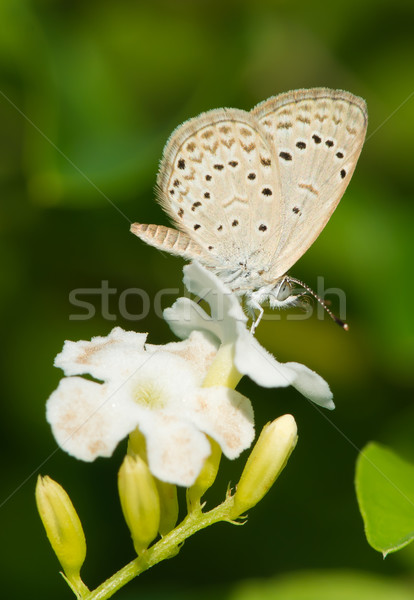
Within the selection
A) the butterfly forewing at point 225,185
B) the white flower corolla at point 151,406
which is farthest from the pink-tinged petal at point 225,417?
the butterfly forewing at point 225,185

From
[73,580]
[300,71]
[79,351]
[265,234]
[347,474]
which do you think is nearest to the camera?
[73,580]

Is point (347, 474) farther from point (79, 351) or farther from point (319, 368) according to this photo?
point (79, 351)

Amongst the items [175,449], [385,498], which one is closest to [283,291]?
[385,498]

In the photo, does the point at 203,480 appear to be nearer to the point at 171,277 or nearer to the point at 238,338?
the point at 238,338

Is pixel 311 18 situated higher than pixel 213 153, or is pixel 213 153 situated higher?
pixel 311 18

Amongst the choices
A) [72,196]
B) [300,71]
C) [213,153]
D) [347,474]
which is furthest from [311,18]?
[347,474]

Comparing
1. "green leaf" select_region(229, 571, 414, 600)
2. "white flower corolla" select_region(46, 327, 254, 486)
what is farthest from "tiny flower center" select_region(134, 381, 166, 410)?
"green leaf" select_region(229, 571, 414, 600)

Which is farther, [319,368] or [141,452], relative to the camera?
[319,368]

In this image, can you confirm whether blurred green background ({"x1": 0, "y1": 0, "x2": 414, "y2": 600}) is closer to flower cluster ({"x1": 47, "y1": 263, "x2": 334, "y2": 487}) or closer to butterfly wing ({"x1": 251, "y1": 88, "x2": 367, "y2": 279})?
butterfly wing ({"x1": 251, "y1": 88, "x2": 367, "y2": 279})
